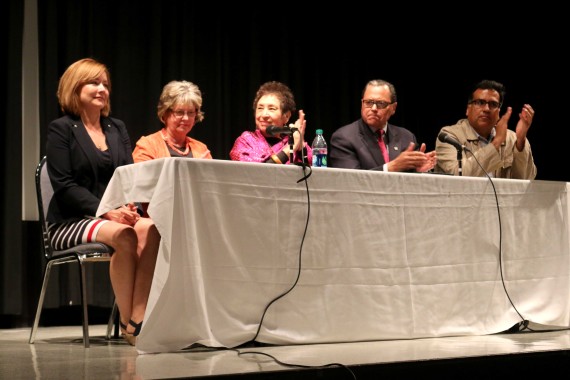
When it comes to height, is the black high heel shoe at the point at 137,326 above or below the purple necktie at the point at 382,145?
below

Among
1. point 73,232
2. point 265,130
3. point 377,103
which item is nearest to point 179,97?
point 265,130

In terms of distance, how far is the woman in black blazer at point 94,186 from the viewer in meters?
3.18

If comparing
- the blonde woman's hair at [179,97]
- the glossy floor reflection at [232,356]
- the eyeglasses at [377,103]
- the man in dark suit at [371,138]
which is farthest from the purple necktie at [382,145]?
the glossy floor reflection at [232,356]

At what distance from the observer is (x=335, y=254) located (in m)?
3.11

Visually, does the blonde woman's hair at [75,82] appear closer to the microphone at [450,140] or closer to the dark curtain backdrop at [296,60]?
the dark curtain backdrop at [296,60]

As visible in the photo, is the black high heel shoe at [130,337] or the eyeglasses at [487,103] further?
the eyeglasses at [487,103]

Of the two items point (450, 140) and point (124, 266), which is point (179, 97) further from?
point (450, 140)

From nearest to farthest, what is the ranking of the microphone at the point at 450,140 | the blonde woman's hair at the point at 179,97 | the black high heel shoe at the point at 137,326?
the black high heel shoe at the point at 137,326, the microphone at the point at 450,140, the blonde woman's hair at the point at 179,97

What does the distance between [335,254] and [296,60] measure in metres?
3.18

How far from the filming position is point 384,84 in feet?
13.9

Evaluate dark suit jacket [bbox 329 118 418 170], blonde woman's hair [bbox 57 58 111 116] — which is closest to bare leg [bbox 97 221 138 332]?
blonde woman's hair [bbox 57 58 111 116]

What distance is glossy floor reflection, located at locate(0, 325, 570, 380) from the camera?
7.59 feet

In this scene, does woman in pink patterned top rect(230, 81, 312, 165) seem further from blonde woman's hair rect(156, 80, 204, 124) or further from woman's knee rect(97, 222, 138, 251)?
woman's knee rect(97, 222, 138, 251)

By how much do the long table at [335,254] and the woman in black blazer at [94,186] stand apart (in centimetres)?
22
